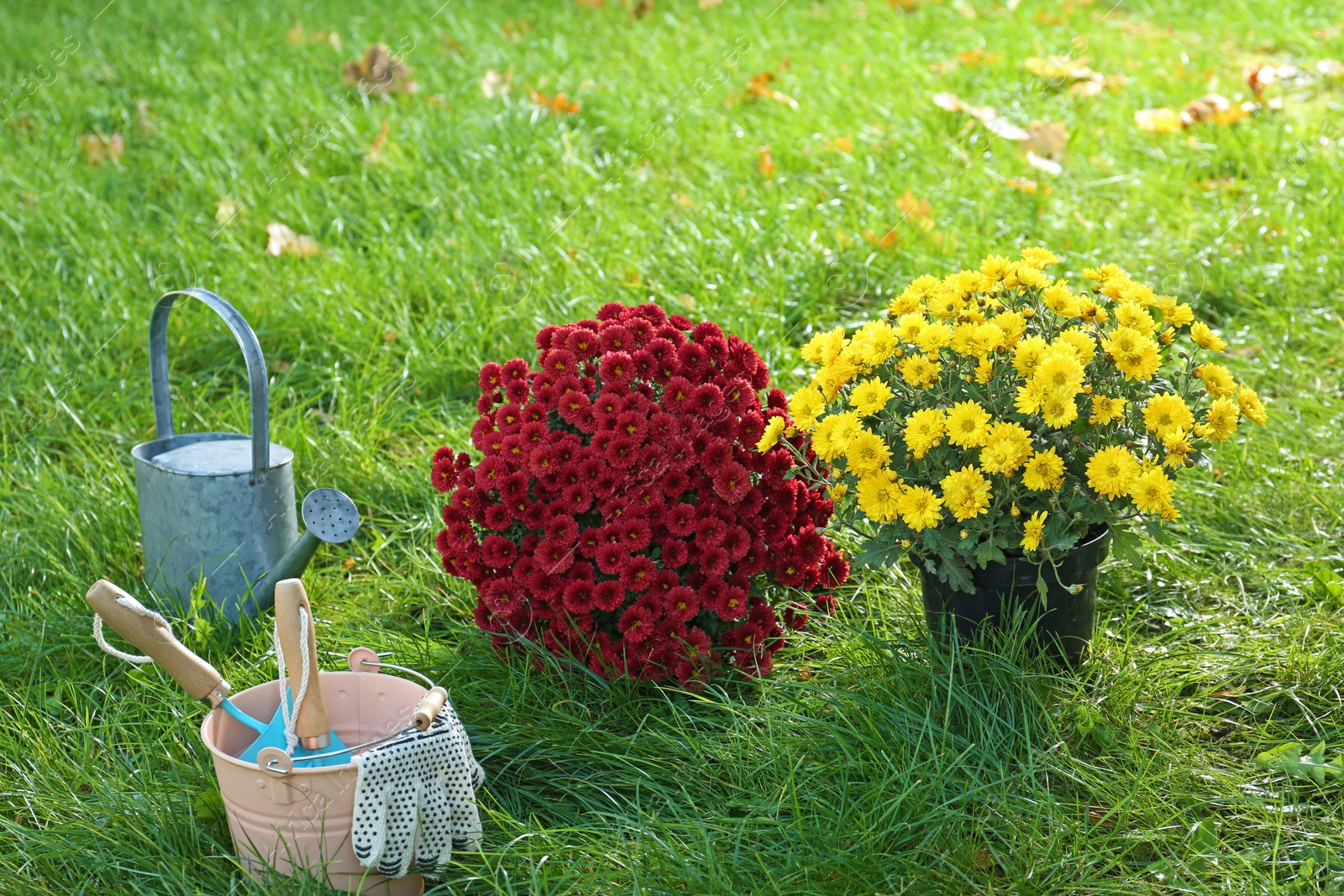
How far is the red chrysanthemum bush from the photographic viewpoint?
201 cm

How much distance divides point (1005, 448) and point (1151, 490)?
0.73 feet

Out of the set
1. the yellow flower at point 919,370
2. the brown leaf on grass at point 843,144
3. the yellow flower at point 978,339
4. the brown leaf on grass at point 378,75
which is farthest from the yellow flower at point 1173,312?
the brown leaf on grass at point 378,75

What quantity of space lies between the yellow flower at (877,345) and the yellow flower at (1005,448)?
24 centimetres

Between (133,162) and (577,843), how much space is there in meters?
3.61

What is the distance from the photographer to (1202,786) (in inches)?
71.5

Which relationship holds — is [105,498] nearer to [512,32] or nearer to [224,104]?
[224,104]

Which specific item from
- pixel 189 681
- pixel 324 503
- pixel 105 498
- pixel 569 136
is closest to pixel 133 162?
pixel 569 136

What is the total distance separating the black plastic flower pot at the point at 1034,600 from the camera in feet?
6.28

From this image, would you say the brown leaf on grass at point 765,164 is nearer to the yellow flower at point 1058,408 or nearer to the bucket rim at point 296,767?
the yellow flower at point 1058,408

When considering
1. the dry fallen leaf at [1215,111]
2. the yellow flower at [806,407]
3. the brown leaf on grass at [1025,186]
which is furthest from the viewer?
the dry fallen leaf at [1215,111]

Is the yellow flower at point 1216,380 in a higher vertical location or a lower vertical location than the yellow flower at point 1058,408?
lower

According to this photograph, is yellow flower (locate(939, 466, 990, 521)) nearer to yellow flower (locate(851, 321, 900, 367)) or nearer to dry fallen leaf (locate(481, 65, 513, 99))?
yellow flower (locate(851, 321, 900, 367))

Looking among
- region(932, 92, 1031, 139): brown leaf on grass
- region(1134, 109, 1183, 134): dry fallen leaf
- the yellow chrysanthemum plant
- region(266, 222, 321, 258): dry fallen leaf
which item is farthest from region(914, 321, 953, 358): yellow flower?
region(1134, 109, 1183, 134): dry fallen leaf

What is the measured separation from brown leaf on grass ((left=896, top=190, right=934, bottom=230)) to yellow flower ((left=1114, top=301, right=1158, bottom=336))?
168 cm
